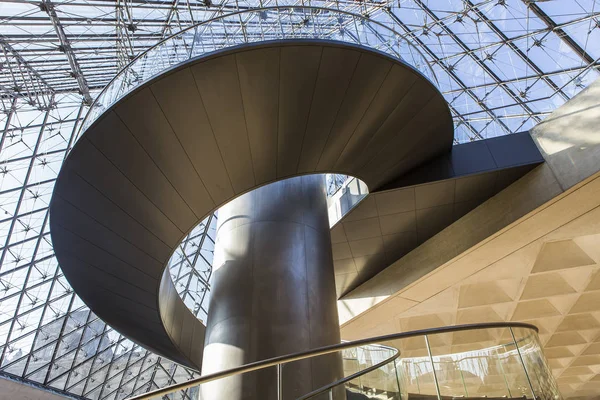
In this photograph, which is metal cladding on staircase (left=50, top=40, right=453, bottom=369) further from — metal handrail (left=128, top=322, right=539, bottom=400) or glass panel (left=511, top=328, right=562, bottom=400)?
glass panel (left=511, top=328, right=562, bottom=400)

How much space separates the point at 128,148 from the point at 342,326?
42.9 feet

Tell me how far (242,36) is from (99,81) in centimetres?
2137

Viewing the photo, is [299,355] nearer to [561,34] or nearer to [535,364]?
[535,364]

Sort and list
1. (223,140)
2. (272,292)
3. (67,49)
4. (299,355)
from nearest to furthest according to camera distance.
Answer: (299,355)
(223,140)
(272,292)
(67,49)

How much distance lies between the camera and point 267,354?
873 centimetres

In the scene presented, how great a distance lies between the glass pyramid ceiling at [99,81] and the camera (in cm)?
2125

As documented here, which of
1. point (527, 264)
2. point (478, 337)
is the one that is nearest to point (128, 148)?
point (478, 337)

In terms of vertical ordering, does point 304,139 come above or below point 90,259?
above

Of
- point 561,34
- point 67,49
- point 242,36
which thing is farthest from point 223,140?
point 561,34

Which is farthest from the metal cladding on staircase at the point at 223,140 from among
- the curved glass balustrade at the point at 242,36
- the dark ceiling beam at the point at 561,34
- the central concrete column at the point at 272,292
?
the dark ceiling beam at the point at 561,34

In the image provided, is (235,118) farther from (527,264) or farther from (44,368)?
(44,368)

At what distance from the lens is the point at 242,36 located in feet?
30.9

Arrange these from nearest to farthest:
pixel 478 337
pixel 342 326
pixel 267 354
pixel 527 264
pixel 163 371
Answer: pixel 478 337 → pixel 267 354 → pixel 527 264 → pixel 342 326 → pixel 163 371

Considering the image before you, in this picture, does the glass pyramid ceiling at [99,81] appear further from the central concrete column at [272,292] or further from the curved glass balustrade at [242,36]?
the central concrete column at [272,292]
